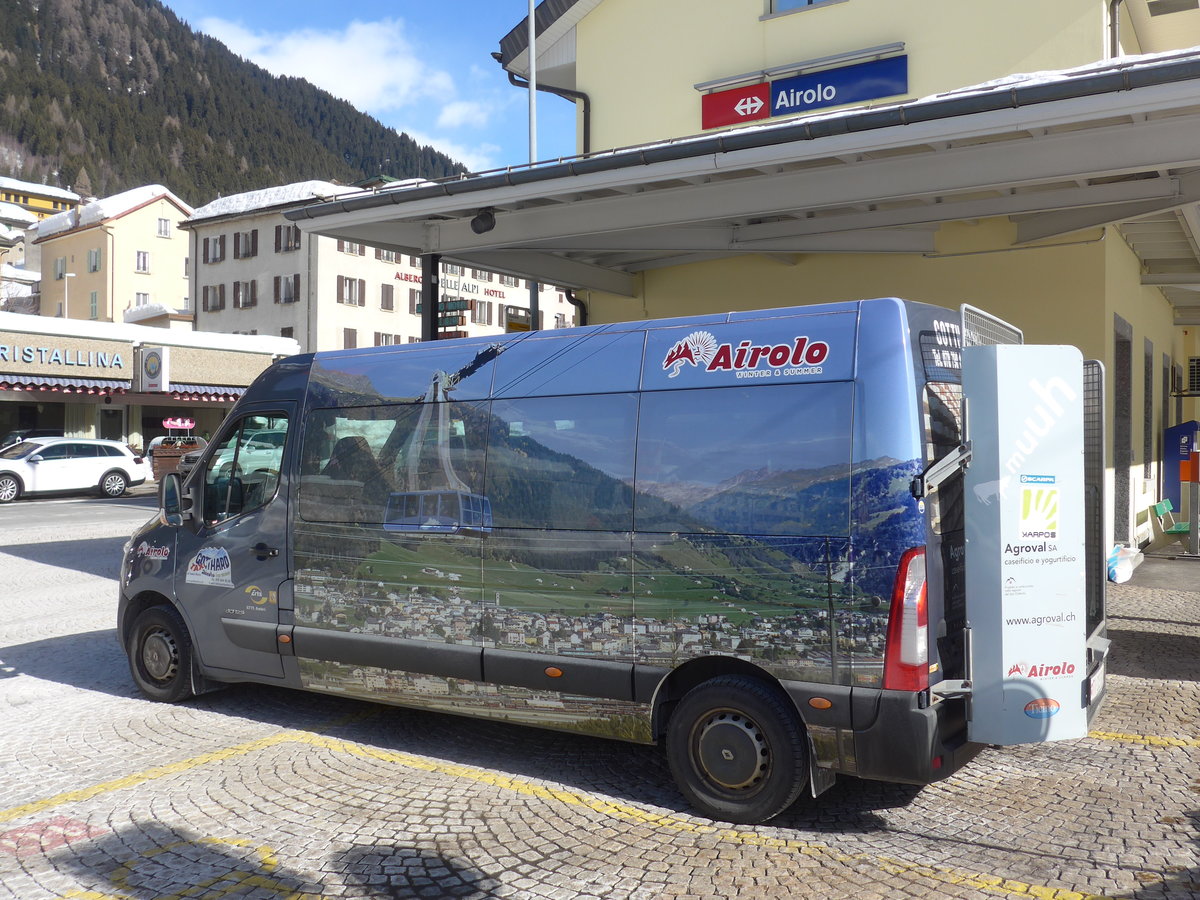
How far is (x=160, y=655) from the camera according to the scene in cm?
691

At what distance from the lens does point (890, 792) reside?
5191 mm

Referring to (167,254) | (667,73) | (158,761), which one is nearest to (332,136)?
(167,254)

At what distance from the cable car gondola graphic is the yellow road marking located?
4.15 feet

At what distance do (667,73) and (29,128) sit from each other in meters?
173

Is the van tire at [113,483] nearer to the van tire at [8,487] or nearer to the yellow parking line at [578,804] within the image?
the van tire at [8,487]

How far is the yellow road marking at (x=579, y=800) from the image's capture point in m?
4.05

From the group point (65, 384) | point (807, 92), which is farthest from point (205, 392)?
point (807, 92)

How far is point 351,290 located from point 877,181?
43.7 meters

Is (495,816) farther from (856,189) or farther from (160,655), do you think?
(856,189)

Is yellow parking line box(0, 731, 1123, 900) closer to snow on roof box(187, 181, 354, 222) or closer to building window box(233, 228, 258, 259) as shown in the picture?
snow on roof box(187, 181, 354, 222)

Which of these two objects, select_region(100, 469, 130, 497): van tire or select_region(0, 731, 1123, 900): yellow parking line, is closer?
select_region(0, 731, 1123, 900): yellow parking line

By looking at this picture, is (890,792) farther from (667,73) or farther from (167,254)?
(167,254)

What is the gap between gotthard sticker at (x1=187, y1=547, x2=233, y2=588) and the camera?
6.57 meters

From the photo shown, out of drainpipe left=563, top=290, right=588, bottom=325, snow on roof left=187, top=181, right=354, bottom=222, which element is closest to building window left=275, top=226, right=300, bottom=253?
snow on roof left=187, top=181, right=354, bottom=222
